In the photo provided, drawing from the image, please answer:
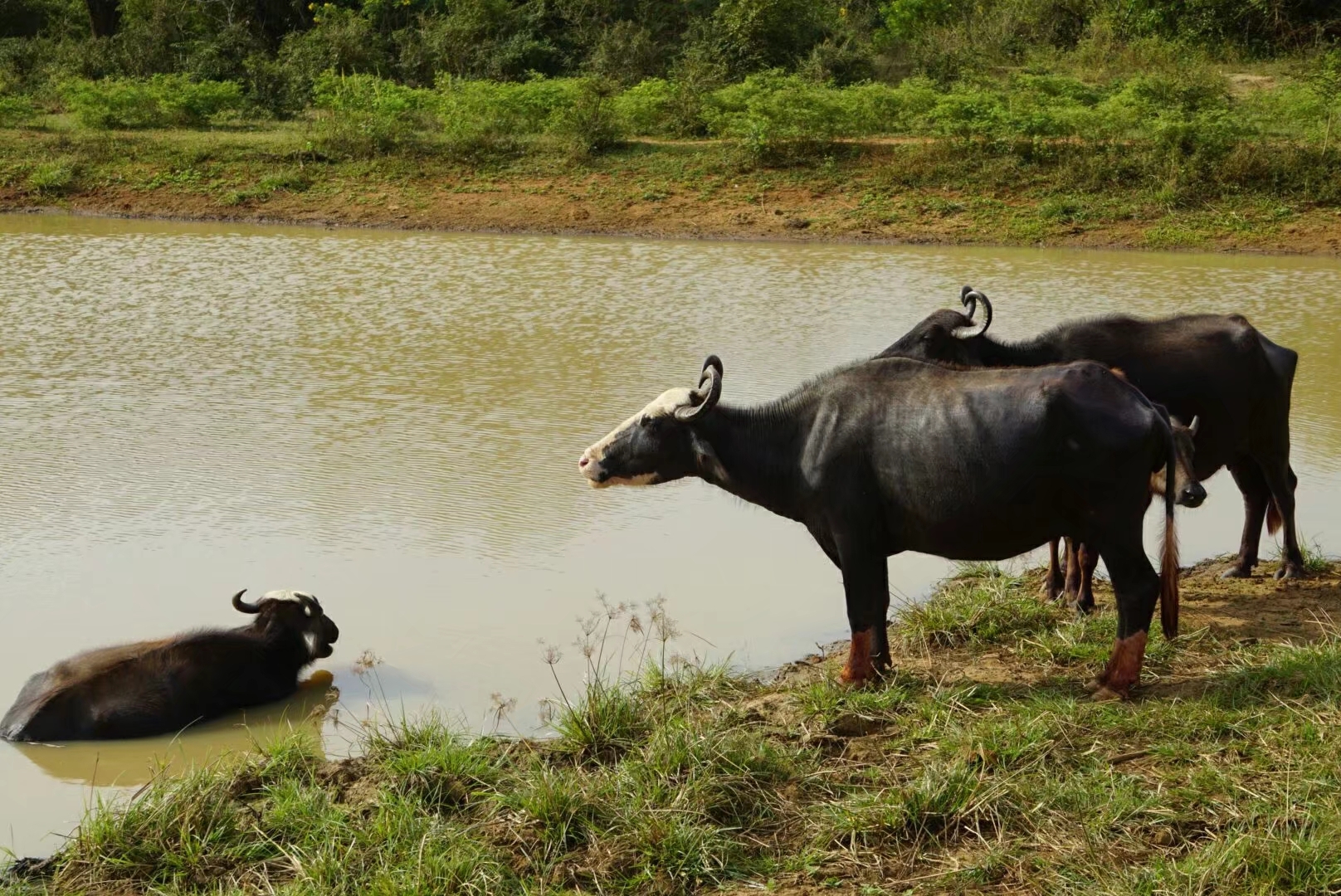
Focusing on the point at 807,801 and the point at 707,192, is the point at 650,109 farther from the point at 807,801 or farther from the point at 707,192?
the point at 807,801

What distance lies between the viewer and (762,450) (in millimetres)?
5492

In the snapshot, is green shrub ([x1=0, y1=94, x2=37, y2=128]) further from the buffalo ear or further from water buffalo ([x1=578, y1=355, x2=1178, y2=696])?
water buffalo ([x1=578, y1=355, x2=1178, y2=696])

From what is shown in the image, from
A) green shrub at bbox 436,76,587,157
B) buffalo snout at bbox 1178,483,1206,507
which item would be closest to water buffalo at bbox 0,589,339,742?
buffalo snout at bbox 1178,483,1206,507

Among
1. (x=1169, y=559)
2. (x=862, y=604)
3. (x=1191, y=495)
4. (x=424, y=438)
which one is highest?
(x=1191, y=495)

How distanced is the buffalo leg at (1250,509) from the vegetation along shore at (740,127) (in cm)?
1131

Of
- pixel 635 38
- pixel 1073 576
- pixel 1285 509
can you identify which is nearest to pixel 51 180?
pixel 635 38

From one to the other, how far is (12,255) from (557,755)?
13598mm

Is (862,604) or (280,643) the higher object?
(862,604)

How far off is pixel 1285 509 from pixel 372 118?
707 inches

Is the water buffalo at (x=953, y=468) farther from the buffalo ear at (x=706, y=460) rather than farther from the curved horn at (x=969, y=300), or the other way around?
the curved horn at (x=969, y=300)

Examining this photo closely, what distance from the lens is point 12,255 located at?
15.8 metres

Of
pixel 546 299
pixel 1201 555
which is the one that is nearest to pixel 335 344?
pixel 546 299

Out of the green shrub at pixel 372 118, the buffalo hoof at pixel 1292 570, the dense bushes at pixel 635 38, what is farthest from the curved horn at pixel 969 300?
the dense bushes at pixel 635 38

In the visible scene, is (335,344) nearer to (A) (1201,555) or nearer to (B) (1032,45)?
(A) (1201,555)
